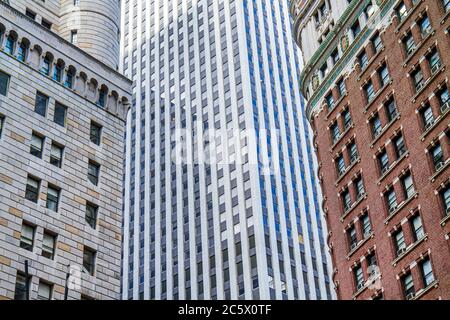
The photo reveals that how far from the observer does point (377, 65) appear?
203 feet

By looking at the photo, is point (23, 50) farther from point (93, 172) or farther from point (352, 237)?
point (352, 237)

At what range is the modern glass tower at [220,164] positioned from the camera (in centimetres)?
11563

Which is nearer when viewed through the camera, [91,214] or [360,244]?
[91,214]

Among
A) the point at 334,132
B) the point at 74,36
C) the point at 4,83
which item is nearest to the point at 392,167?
the point at 334,132

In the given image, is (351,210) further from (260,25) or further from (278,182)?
(260,25)

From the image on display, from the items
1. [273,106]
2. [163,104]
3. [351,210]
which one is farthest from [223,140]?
[351,210]

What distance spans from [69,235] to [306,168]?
82.7 m

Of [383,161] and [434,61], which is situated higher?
[434,61]

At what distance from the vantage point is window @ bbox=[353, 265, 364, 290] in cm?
5697

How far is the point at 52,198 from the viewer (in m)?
51.6

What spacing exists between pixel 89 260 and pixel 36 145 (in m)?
8.66

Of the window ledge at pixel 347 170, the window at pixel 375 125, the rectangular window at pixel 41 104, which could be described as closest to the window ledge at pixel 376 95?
the window at pixel 375 125

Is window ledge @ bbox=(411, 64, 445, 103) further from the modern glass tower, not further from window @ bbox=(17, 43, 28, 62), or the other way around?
the modern glass tower

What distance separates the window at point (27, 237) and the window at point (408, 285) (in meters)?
24.1
